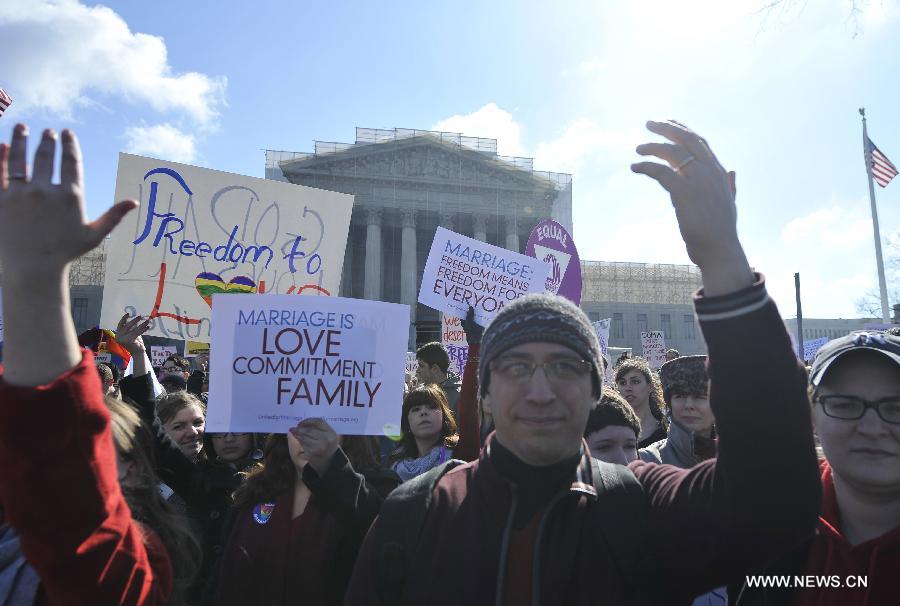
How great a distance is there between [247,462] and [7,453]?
109 inches

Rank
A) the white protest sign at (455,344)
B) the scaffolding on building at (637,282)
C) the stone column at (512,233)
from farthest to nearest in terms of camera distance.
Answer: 1. the scaffolding on building at (637,282)
2. the stone column at (512,233)
3. the white protest sign at (455,344)

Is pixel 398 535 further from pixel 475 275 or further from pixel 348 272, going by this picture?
pixel 348 272

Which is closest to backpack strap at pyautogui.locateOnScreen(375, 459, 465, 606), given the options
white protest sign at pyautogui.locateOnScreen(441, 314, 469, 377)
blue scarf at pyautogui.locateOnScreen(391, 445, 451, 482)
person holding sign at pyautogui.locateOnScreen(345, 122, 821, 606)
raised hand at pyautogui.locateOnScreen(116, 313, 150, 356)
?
person holding sign at pyautogui.locateOnScreen(345, 122, 821, 606)

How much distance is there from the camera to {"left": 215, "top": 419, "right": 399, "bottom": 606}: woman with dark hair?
8.25 ft

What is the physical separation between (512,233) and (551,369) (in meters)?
42.5

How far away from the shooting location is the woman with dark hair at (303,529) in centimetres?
251

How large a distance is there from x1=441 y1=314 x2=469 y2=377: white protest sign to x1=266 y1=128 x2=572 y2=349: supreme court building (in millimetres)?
30847

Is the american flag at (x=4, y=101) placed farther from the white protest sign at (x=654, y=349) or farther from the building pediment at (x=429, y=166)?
the building pediment at (x=429, y=166)

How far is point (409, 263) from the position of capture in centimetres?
4162

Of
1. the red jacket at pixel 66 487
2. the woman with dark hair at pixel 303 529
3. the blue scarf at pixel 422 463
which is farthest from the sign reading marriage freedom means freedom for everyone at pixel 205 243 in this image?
the red jacket at pixel 66 487

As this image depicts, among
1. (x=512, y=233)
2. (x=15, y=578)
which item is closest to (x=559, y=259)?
(x=15, y=578)

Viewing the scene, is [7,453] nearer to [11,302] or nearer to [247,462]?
[11,302]

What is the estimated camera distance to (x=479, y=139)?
4950cm

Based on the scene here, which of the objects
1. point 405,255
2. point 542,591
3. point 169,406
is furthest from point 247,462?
point 405,255
